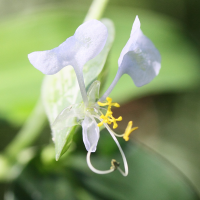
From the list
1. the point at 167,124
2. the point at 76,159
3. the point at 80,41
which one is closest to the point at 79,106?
the point at 80,41

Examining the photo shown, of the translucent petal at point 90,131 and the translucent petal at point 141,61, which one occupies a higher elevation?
the translucent petal at point 141,61

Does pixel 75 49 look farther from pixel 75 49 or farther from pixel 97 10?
pixel 97 10

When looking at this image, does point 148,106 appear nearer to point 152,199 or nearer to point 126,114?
point 126,114

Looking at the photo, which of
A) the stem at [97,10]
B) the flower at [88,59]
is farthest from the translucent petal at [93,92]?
the stem at [97,10]

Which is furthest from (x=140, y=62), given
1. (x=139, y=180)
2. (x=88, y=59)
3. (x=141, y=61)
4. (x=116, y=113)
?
(x=116, y=113)

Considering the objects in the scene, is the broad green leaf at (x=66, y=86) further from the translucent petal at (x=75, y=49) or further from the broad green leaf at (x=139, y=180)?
the broad green leaf at (x=139, y=180)

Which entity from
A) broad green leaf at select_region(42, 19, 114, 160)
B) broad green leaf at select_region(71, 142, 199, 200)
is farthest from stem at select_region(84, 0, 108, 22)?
broad green leaf at select_region(71, 142, 199, 200)
